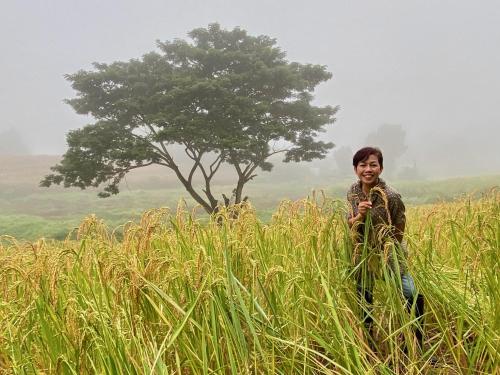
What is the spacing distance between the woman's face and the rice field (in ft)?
0.95

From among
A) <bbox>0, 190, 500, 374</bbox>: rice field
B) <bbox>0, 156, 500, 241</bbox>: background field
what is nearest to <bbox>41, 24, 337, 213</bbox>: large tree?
<bbox>0, 156, 500, 241</bbox>: background field

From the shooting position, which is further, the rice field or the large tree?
the large tree

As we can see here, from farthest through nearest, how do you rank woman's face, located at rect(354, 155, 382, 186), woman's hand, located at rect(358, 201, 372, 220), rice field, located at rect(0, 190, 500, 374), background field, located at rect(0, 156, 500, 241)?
background field, located at rect(0, 156, 500, 241)
woman's face, located at rect(354, 155, 382, 186)
woman's hand, located at rect(358, 201, 372, 220)
rice field, located at rect(0, 190, 500, 374)

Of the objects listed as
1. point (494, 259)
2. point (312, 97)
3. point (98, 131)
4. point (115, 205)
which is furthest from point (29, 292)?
point (115, 205)

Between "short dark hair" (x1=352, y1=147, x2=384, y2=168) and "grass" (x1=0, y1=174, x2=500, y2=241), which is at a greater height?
"short dark hair" (x1=352, y1=147, x2=384, y2=168)

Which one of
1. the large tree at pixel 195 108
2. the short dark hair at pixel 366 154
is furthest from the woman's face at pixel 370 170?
the large tree at pixel 195 108

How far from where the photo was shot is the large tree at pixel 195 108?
1816cm

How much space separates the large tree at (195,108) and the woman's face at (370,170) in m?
15.2

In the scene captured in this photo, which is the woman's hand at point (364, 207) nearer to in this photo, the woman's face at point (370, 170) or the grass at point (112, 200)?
the woman's face at point (370, 170)

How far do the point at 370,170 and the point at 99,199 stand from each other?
45.2 meters

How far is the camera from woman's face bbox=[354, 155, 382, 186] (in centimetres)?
261

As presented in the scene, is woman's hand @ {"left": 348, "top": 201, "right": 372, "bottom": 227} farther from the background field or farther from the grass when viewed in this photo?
the grass

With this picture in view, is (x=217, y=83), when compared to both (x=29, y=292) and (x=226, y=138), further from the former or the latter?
(x=29, y=292)

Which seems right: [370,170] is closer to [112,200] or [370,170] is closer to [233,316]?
[233,316]
